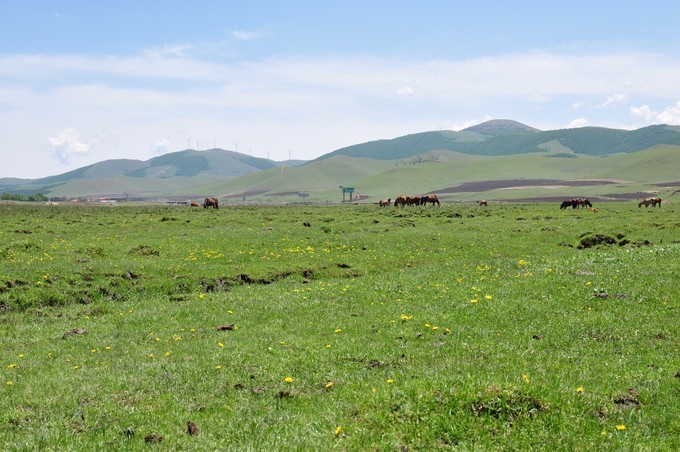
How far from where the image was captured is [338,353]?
52.6ft

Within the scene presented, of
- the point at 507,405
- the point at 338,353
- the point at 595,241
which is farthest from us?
the point at 595,241

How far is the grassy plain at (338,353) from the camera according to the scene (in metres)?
10.5

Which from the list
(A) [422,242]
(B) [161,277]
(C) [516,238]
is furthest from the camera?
(C) [516,238]

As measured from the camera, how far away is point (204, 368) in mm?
15180

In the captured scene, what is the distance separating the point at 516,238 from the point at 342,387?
36.3 m

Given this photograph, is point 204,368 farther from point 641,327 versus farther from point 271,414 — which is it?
point 641,327

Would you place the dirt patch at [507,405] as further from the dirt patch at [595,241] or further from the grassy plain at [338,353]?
the dirt patch at [595,241]

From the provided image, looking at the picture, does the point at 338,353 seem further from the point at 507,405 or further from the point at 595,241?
the point at 595,241

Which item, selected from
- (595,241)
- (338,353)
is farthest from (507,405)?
(595,241)

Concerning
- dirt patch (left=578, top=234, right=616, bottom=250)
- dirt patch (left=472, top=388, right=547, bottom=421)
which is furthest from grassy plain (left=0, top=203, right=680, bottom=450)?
dirt patch (left=578, top=234, right=616, bottom=250)

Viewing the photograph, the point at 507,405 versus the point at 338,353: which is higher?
the point at 507,405

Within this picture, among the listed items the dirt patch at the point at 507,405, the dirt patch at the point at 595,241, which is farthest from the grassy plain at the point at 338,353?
the dirt patch at the point at 595,241

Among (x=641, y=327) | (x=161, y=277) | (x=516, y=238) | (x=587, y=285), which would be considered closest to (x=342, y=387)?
(x=641, y=327)

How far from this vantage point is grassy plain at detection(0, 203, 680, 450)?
34.4ft
